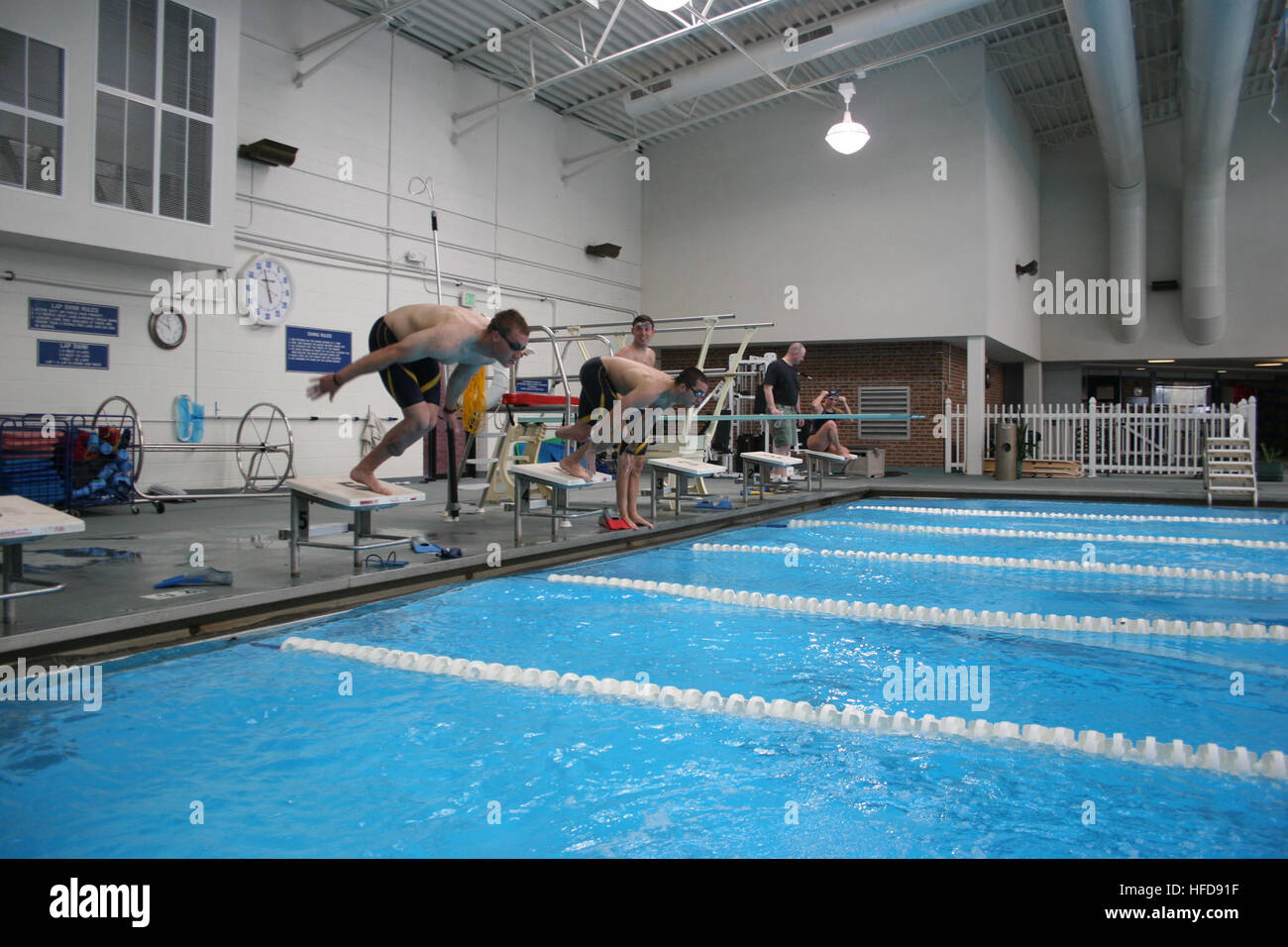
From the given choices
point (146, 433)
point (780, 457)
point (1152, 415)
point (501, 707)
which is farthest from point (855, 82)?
point (501, 707)

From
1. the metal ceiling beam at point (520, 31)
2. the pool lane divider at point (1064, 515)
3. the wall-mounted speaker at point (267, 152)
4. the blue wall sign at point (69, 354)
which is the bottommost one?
the pool lane divider at point (1064, 515)

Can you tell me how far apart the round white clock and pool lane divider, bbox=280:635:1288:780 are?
7720 millimetres

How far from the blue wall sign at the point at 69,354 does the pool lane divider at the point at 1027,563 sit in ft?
21.3

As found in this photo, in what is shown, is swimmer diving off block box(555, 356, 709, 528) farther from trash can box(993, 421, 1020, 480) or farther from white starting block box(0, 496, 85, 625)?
trash can box(993, 421, 1020, 480)

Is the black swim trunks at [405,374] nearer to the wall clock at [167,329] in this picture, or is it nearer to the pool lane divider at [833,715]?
the pool lane divider at [833,715]

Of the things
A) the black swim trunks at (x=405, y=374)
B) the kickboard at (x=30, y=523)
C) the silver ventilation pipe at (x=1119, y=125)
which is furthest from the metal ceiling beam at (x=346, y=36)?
the kickboard at (x=30, y=523)

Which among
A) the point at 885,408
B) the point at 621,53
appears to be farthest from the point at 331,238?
the point at 885,408

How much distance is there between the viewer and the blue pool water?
1.91 m

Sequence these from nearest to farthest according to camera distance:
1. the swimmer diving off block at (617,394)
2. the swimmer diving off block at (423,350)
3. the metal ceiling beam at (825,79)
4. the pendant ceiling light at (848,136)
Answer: the swimmer diving off block at (423,350)
the swimmer diving off block at (617,394)
the pendant ceiling light at (848,136)
the metal ceiling beam at (825,79)

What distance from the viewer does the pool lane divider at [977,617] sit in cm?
393

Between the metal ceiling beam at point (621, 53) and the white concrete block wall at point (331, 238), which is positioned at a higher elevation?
the metal ceiling beam at point (621, 53)

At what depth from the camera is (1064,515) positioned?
29.7ft

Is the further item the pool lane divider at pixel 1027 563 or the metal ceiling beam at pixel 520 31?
the metal ceiling beam at pixel 520 31

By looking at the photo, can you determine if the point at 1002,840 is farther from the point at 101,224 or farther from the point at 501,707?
the point at 101,224
